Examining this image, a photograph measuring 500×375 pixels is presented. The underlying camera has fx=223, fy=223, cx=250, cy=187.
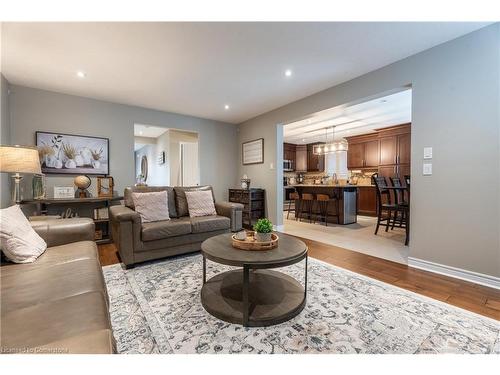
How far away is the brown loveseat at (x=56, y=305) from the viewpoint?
2.51 feet

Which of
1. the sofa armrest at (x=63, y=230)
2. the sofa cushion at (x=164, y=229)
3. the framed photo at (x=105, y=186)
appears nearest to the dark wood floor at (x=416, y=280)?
the sofa cushion at (x=164, y=229)

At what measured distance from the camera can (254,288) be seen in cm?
187

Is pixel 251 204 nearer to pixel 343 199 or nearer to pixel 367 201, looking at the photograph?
pixel 343 199

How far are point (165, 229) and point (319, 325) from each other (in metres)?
1.94

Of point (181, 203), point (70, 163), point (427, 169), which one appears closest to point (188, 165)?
point (70, 163)

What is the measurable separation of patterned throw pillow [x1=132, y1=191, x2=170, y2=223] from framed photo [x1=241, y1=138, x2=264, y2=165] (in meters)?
2.51

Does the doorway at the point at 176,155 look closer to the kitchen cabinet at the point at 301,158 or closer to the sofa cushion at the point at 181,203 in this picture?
the sofa cushion at the point at 181,203

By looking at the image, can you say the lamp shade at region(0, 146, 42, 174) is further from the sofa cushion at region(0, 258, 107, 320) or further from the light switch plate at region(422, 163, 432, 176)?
the light switch plate at region(422, 163, 432, 176)

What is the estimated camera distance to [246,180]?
514 centimetres

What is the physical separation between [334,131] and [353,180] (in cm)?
182

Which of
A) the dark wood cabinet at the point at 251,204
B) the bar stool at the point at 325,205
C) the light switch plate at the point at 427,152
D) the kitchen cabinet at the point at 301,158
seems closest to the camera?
the light switch plate at the point at 427,152

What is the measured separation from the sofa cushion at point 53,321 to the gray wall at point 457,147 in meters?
3.08
